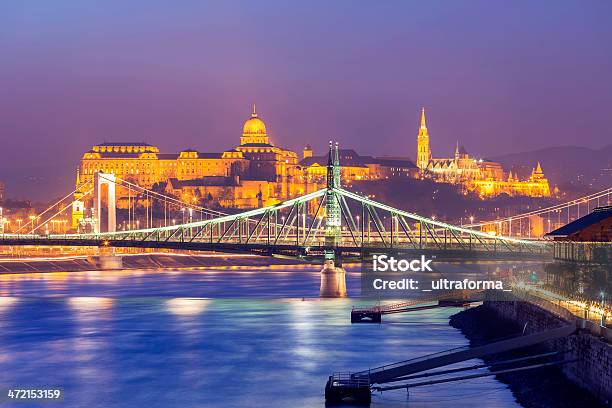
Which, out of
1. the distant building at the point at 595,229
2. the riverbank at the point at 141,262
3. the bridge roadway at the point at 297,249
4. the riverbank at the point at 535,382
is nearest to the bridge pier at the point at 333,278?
the bridge roadway at the point at 297,249

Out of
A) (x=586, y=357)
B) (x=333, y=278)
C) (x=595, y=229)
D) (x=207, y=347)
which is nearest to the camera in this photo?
(x=586, y=357)

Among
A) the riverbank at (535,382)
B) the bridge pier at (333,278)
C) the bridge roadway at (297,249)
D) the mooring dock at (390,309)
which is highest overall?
the bridge roadway at (297,249)

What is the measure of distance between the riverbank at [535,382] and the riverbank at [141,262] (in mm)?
75498

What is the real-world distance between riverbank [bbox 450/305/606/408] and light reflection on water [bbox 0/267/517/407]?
1.79 ft

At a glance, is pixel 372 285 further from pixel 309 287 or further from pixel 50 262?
pixel 50 262

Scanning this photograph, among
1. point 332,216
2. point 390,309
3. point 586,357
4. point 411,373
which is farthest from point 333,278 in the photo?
point 586,357

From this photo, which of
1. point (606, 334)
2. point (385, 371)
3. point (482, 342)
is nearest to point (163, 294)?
point (482, 342)

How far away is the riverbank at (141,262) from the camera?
4781 inches

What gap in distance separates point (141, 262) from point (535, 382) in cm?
10328

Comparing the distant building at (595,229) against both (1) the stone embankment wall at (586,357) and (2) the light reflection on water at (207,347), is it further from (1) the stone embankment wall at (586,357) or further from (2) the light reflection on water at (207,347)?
(1) the stone embankment wall at (586,357)

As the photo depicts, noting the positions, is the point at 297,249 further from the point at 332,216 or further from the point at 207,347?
the point at 207,347

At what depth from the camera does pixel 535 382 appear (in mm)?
35031

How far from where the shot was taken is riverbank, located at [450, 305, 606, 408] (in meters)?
30.9

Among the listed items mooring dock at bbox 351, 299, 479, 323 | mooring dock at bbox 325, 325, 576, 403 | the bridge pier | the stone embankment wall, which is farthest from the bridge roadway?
mooring dock at bbox 325, 325, 576, 403
